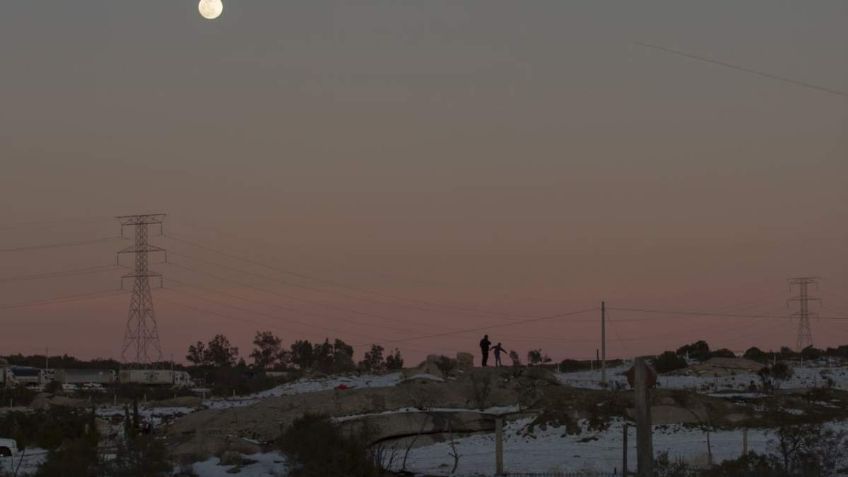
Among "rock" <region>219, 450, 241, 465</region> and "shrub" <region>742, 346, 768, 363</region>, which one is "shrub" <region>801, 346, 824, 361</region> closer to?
"shrub" <region>742, 346, 768, 363</region>

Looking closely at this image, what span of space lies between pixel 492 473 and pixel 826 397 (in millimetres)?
24556

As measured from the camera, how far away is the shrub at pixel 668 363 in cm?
9244

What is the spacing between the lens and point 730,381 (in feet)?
253

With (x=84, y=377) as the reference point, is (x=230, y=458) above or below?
below

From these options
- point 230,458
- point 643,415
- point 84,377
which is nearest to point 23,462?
point 230,458

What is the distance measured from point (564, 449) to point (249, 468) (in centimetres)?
1272

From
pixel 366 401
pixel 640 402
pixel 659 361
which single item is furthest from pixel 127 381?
pixel 640 402

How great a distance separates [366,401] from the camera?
59.3 m

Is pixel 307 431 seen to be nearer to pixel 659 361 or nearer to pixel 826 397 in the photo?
pixel 826 397

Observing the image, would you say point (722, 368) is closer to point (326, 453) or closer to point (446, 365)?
point (446, 365)

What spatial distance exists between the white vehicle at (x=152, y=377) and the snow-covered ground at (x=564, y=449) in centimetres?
6568

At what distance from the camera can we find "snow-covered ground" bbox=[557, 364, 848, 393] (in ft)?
234

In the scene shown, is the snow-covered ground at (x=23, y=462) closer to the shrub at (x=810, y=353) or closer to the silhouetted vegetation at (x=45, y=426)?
the silhouetted vegetation at (x=45, y=426)

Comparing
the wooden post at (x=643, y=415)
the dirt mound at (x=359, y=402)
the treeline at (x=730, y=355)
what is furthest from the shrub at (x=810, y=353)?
the wooden post at (x=643, y=415)
